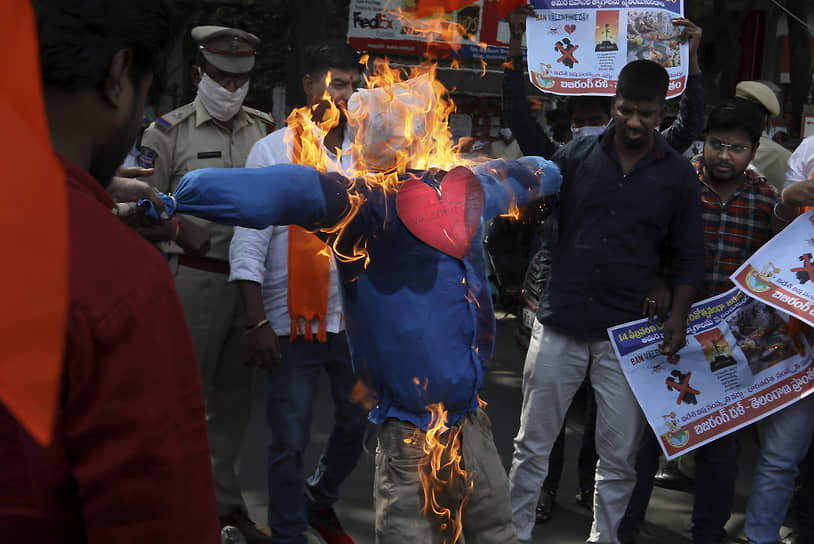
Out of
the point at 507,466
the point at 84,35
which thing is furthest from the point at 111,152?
the point at 507,466

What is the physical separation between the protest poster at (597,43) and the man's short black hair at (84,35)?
3.14 metres

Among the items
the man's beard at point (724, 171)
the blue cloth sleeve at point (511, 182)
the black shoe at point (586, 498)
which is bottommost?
the black shoe at point (586, 498)

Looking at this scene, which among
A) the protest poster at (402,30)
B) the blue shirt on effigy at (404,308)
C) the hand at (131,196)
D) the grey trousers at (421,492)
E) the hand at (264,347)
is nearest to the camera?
the hand at (131,196)

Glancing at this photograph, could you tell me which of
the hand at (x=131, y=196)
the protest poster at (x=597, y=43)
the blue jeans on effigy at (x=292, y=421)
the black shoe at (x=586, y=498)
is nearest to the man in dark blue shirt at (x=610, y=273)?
the protest poster at (x=597, y=43)

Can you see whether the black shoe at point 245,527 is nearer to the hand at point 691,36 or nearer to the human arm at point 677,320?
the human arm at point 677,320

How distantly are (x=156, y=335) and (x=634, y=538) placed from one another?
3.84 m

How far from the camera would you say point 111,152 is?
1.29 m

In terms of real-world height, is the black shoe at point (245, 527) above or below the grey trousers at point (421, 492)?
below

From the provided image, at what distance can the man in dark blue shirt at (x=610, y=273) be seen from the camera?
398cm

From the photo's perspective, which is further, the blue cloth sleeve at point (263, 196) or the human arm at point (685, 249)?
the human arm at point (685, 249)

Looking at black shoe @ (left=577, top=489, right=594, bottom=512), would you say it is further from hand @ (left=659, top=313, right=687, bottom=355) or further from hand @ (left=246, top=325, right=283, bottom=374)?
hand @ (left=246, top=325, right=283, bottom=374)

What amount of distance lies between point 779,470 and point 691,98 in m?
1.84

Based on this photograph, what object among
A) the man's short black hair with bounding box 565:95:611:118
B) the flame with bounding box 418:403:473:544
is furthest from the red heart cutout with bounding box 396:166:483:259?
the man's short black hair with bounding box 565:95:611:118

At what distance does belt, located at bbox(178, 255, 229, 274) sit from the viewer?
4.33 m
